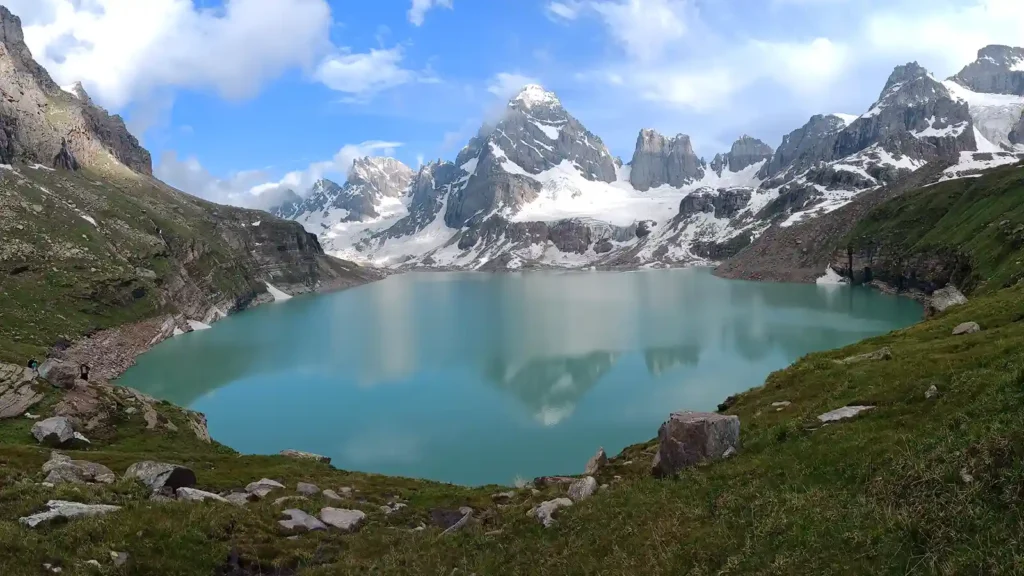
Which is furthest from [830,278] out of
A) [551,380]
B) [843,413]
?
[843,413]

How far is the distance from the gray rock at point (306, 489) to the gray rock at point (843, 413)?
20.3 metres

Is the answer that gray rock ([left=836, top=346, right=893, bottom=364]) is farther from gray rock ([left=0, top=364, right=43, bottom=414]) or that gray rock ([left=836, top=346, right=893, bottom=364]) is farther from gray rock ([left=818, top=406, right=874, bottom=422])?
gray rock ([left=0, top=364, right=43, bottom=414])

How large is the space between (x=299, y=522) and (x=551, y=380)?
48.7 m

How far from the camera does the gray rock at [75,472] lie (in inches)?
794

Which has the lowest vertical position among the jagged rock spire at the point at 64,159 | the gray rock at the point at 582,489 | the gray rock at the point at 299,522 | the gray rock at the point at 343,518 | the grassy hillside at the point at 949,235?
the gray rock at the point at 343,518

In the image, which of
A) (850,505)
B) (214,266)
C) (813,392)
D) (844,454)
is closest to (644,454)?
(813,392)

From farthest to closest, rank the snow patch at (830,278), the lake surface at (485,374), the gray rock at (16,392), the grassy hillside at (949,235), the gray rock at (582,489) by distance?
1. the snow patch at (830,278)
2. the grassy hillside at (949,235)
3. the lake surface at (485,374)
4. the gray rock at (16,392)
5. the gray rock at (582,489)

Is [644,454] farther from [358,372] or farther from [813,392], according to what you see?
[358,372]

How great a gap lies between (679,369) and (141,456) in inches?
2189

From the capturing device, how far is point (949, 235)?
129375 mm

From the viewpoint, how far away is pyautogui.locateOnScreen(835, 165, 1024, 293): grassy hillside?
282ft

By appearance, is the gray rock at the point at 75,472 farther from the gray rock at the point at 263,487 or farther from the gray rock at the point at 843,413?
the gray rock at the point at 843,413

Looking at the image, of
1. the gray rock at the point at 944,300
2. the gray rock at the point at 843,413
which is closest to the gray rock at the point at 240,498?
the gray rock at the point at 843,413

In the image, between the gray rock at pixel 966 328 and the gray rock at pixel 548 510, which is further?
the gray rock at pixel 966 328
